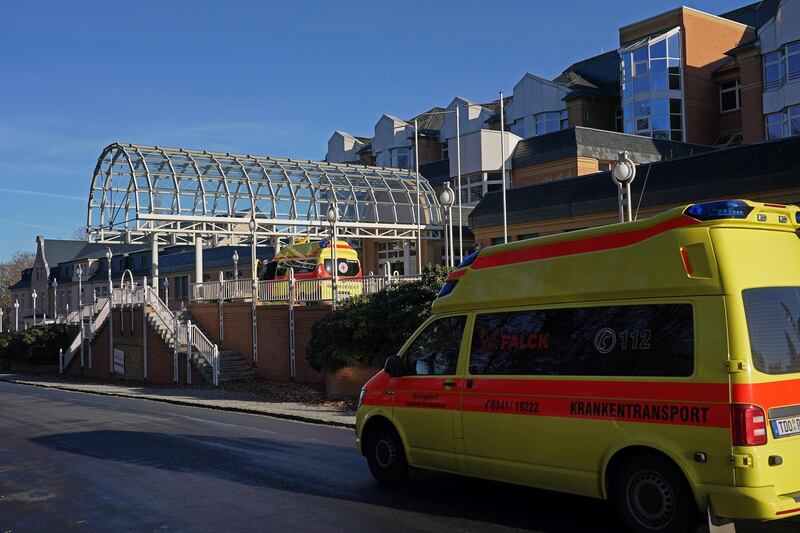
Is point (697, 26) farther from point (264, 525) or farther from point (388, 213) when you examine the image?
point (264, 525)

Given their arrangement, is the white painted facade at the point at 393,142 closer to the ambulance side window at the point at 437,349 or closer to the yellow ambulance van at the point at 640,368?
the ambulance side window at the point at 437,349

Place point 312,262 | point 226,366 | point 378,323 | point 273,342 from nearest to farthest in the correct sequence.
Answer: point 378,323
point 273,342
point 226,366
point 312,262

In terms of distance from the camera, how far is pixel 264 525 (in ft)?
24.7

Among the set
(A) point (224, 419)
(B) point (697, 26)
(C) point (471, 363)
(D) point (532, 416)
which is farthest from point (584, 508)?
(B) point (697, 26)

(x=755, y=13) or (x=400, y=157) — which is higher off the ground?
(x=755, y=13)

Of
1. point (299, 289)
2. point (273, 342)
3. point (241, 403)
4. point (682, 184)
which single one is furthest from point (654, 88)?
point (241, 403)

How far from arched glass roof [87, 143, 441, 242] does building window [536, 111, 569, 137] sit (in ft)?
35.4

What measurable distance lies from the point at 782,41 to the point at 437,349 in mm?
35627

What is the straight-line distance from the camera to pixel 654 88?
43.5 m

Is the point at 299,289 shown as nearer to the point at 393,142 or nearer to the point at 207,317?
the point at 207,317

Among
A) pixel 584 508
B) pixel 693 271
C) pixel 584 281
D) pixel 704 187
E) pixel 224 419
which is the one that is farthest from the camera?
pixel 704 187

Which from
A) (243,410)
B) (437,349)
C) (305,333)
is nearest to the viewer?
(437,349)

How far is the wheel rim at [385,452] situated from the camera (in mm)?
9125

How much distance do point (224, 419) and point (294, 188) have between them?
2183cm
